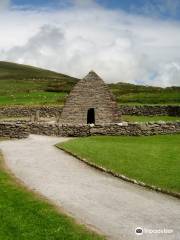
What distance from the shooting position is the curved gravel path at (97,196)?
1594 cm

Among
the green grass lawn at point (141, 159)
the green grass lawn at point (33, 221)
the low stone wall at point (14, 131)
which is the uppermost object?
the low stone wall at point (14, 131)

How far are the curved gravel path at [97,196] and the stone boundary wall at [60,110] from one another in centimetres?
3078

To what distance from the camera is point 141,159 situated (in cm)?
2673

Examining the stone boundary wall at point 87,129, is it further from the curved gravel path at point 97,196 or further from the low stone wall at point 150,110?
the low stone wall at point 150,110

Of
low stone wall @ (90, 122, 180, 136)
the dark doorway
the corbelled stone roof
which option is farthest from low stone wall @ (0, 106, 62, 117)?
low stone wall @ (90, 122, 180, 136)

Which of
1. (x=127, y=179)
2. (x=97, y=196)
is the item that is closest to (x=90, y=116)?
(x=127, y=179)

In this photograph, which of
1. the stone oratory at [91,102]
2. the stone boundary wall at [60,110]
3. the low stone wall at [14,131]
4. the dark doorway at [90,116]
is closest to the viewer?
the low stone wall at [14,131]

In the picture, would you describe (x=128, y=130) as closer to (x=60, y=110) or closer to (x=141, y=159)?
(x=141, y=159)

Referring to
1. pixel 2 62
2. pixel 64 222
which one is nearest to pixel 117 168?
pixel 64 222

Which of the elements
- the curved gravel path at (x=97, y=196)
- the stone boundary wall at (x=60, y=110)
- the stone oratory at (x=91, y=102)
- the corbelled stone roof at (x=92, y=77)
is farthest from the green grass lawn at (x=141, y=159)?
the stone boundary wall at (x=60, y=110)

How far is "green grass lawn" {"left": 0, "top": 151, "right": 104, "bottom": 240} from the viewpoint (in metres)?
15.0

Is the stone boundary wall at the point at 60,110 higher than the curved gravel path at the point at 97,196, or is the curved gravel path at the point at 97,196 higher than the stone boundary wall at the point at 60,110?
the stone boundary wall at the point at 60,110

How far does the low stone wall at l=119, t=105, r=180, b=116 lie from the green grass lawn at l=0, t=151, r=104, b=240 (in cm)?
3904

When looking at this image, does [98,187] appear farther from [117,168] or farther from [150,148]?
[150,148]
